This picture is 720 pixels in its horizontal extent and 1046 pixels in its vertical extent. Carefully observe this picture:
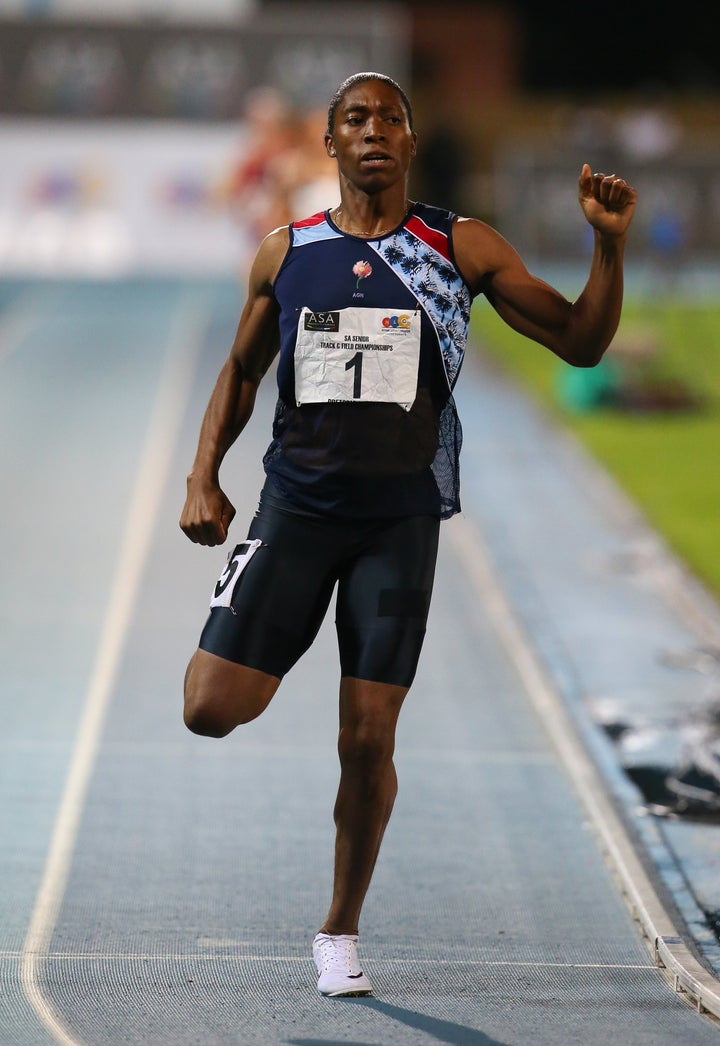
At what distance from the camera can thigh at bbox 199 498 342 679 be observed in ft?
13.3

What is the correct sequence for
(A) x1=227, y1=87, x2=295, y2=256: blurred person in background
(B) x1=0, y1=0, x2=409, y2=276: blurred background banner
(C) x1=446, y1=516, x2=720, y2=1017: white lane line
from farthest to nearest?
(B) x1=0, y1=0, x2=409, y2=276: blurred background banner, (A) x1=227, y1=87, x2=295, y2=256: blurred person in background, (C) x1=446, y1=516, x2=720, y2=1017: white lane line

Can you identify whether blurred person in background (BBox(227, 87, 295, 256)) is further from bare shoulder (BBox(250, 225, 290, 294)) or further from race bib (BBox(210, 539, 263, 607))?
race bib (BBox(210, 539, 263, 607))

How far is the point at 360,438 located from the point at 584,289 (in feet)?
2.10

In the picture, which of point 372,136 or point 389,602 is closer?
point 372,136

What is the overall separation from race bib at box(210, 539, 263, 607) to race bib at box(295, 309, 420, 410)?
430mm

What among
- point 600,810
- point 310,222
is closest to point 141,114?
point 600,810

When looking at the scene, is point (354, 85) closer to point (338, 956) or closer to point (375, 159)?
point (375, 159)

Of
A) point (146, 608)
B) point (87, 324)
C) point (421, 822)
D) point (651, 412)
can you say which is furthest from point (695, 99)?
point (421, 822)

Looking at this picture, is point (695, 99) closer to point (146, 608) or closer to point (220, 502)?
point (146, 608)

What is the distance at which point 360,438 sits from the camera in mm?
3990

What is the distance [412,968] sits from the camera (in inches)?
170

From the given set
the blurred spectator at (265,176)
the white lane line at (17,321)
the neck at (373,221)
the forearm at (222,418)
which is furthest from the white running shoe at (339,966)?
the white lane line at (17,321)

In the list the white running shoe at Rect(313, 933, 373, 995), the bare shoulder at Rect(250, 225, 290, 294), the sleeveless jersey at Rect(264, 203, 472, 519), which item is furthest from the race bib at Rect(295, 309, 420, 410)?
the white running shoe at Rect(313, 933, 373, 995)

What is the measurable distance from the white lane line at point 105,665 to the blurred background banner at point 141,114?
474 inches
